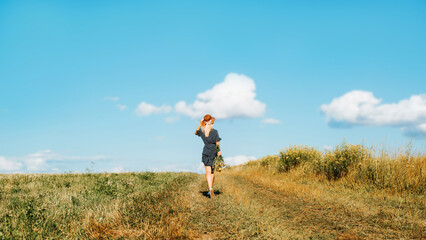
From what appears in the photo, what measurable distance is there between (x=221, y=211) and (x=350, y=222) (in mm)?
2934

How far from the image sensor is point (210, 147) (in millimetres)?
9883

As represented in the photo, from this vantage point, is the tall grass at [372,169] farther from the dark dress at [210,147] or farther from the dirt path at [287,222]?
the dark dress at [210,147]

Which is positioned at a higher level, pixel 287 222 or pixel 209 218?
pixel 209 218

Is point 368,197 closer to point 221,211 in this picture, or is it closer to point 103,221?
point 221,211

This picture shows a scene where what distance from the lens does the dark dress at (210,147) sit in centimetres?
982

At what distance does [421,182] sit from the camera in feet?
33.9

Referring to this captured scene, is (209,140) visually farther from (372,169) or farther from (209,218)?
(372,169)

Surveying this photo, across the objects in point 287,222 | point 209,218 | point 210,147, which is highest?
point 210,147

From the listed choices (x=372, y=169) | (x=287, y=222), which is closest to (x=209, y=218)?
(x=287, y=222)

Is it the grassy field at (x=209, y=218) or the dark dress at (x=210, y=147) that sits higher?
the dark dress at (x=210, y=147)

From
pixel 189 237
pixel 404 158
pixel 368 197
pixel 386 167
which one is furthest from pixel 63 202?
pixel 404 158

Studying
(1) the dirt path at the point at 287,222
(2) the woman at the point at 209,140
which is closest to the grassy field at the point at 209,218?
(1) the dirt path at the point at 287,222

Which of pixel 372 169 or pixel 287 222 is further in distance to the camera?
pixel 372 169

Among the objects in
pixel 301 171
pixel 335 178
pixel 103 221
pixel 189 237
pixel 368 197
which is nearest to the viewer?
pixel 189 237
